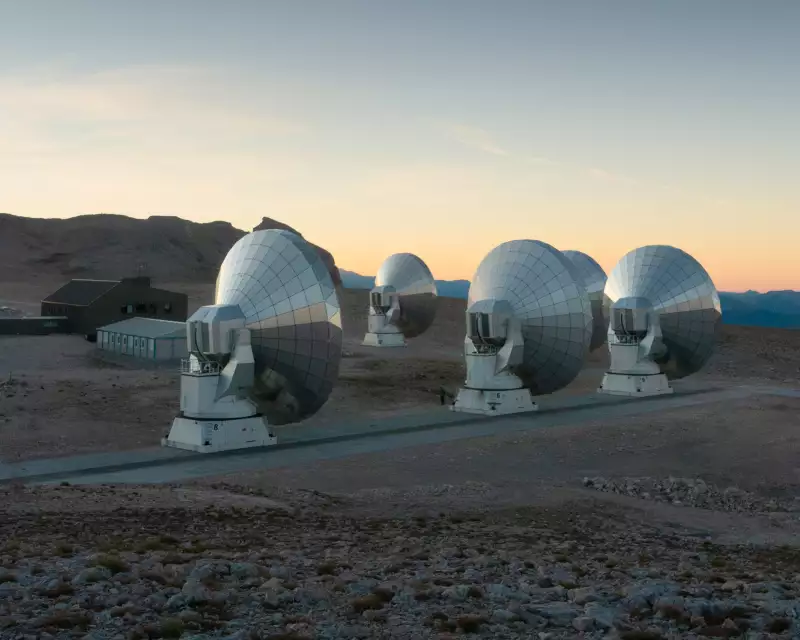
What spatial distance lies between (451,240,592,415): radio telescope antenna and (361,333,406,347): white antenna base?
102 ft

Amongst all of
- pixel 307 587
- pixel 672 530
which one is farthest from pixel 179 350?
pixel 307 587

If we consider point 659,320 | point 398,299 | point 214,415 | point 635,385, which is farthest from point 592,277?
point 214,415

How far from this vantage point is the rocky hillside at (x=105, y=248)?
14688 cm

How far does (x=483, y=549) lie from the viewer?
1677 cm

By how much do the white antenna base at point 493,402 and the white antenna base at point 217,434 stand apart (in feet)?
38.4

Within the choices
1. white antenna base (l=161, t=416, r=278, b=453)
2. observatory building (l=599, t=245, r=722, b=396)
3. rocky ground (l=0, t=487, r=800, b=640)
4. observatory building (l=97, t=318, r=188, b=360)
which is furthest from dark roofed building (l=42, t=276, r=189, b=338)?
rocky ground (l=0, t=487, r=800, b=640)

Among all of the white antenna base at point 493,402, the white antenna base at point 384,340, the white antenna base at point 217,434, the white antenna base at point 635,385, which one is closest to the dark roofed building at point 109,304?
the white antenna base at point 384,340

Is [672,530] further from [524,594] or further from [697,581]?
[524,594]

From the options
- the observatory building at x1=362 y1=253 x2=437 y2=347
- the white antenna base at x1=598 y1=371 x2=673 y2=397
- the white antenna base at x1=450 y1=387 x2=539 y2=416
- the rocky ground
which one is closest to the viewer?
the rocky ground

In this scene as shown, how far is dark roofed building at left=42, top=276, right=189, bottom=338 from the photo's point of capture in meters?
64.5

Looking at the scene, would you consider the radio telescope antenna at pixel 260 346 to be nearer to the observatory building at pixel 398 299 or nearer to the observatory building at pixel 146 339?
the observatory building at pixel 146 339

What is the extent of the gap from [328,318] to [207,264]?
138 metres

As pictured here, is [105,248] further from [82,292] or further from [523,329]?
[523,329]

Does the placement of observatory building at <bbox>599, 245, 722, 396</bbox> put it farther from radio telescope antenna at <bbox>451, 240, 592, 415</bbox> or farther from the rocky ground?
the rocky ground
